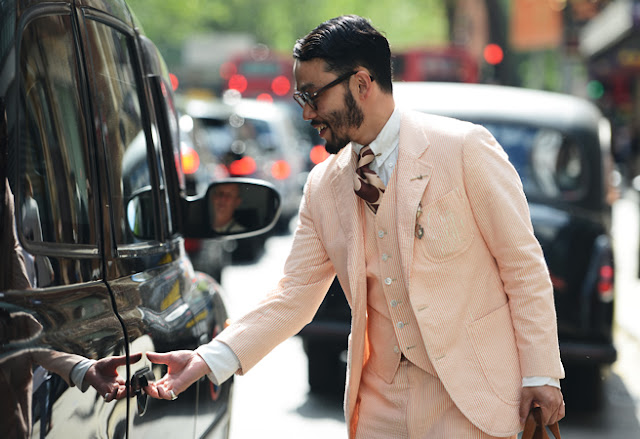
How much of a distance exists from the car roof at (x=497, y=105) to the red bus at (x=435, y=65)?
75.9 ft

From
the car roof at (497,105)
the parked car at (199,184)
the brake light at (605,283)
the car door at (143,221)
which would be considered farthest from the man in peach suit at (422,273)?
the parked car at (199,184)

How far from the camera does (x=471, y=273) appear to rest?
2.70 meters

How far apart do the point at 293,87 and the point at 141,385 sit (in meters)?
9.68

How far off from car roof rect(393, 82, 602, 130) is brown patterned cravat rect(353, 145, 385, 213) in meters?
4.02

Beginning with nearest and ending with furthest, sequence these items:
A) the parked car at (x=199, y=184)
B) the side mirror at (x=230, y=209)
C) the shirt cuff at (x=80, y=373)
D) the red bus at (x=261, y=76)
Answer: the shirt cuff at (x=80, y=373) → the side mirror at (x=230, y=209) → the parked car at (x=199, y=184) → the red bus at (x=261, y=76)

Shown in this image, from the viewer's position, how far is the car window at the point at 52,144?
2.09 m

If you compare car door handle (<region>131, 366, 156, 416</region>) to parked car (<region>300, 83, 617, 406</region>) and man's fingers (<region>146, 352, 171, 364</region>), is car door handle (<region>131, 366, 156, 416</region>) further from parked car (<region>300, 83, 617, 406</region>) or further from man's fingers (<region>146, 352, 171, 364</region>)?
parked car (<region>300, 83, 617, 406</region>)

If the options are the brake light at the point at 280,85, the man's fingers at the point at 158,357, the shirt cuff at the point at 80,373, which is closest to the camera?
the shirt cuff at the point at 80,373

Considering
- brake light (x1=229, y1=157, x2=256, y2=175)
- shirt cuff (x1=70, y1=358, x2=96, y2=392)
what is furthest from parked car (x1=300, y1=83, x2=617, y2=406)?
brake light (x1=229, y1=157, x2=256, y2=175)

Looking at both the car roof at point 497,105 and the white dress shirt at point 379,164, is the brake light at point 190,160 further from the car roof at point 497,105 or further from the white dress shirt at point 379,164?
the white dress shirt at point 379,164

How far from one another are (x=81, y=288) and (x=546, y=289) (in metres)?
1.20

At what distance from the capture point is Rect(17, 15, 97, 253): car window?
2088 mm

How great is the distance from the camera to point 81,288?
7.28 ft

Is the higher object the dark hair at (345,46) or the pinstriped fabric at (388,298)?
the dark hair at (345,46)
